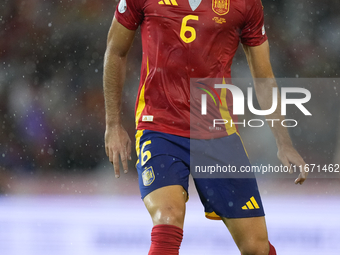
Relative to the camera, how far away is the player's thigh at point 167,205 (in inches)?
77.6

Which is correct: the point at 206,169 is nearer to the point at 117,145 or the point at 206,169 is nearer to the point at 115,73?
the point at 117,145

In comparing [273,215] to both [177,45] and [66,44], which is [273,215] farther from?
[66,44]

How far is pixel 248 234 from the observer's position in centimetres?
229

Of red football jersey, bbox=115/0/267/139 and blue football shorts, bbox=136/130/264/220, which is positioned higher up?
red football jersey, bbox=115/0/267/139

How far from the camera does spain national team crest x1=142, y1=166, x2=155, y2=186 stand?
6.97 ft

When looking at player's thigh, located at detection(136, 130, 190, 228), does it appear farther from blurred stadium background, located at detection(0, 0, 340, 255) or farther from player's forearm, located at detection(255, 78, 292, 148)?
blurred stadium background, located at detection(0, 0, 340, 255)

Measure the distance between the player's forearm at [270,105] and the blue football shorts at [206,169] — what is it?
0.36m

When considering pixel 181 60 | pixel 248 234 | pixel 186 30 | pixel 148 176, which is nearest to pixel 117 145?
pixel 148 176

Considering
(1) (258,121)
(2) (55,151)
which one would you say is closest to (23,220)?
(2) (55,151)

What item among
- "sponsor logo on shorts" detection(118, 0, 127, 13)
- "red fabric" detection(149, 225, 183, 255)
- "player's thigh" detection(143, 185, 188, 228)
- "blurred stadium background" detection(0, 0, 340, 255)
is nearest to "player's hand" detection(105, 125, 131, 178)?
"player's thigh" detection(143, 185, 188, 228)

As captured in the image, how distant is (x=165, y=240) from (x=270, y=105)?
112 cm

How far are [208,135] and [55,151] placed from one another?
5.53 m

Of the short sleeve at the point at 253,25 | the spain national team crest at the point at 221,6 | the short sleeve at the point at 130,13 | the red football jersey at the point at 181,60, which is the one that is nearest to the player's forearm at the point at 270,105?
the short sleeve at the point at 253,25

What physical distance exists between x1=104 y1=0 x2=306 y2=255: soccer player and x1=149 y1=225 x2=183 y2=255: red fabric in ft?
0.83
